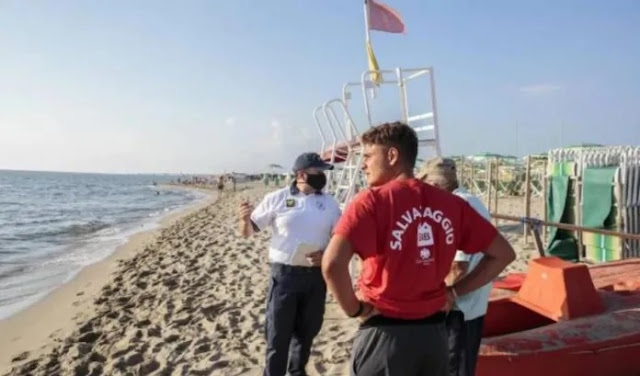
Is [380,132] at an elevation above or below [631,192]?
above

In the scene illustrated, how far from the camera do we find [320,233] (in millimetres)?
3652

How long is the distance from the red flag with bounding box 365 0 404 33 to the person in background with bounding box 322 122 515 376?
494 cm

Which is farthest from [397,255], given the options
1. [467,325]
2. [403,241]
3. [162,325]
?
[162,325]

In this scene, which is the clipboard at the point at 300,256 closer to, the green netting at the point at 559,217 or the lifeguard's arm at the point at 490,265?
the lifeguard's arm at the point at 490,265

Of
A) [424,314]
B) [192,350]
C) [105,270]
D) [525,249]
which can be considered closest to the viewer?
[424,314]

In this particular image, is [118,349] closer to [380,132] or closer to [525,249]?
[380,132]

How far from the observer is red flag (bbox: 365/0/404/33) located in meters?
6.72

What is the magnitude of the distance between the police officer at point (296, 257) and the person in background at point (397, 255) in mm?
1445

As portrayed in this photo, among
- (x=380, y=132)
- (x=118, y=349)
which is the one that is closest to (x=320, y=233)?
(x=380, y=132)

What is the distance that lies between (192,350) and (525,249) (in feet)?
23.8

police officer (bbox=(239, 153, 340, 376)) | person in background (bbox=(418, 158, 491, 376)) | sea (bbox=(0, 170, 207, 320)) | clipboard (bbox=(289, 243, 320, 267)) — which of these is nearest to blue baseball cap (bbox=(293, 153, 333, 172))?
police officer (bbox=(239, 153, 340, 376))

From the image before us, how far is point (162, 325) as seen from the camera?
616cm

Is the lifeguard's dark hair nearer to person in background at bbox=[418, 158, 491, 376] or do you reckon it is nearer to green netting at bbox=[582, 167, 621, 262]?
person in background at bbox=[418, 158, 491, 376]

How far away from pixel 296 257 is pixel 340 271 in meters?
1.65
